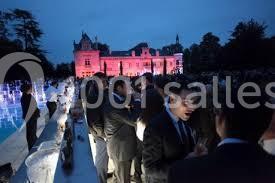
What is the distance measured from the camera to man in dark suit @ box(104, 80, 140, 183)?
4.94m

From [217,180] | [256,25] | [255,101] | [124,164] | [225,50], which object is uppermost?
[256,25]

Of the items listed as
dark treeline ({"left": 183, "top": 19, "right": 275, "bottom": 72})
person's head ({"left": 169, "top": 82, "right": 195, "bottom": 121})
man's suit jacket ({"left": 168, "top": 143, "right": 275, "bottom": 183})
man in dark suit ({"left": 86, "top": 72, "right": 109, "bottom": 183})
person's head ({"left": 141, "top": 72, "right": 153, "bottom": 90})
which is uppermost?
dark treeline ({"left": 183, "top": 19, "right": 275, "bottom": 72})

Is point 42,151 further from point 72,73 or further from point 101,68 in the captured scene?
point 72,73

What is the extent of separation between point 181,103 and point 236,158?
4.77 feet

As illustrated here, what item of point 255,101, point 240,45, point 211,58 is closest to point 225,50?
point 240,45

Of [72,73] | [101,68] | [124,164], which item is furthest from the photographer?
[72,73]

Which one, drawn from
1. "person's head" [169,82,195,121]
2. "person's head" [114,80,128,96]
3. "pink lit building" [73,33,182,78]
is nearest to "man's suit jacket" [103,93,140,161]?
"person's head" [114,80,128,96]

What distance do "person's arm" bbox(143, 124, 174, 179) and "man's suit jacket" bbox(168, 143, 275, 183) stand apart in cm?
117

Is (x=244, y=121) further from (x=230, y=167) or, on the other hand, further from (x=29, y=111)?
(x=29, y=111)

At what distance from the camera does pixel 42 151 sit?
3566 mm

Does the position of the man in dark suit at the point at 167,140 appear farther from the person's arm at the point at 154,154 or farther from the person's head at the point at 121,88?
the person's head at the point at 121,88

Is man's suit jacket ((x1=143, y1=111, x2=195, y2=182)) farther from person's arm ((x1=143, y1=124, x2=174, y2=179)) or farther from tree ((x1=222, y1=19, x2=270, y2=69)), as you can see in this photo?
tree ((x1=222, y1=19, x2=270, y2=69))

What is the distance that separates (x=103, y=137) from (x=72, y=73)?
10014cm

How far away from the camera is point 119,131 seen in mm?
5016
